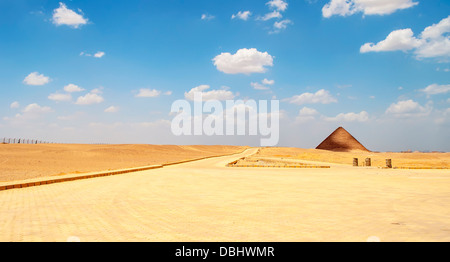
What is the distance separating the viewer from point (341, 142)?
14338cm

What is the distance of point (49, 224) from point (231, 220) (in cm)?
320

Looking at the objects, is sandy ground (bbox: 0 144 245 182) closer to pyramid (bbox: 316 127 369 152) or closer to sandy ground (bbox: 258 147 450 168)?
sandy ground (bbox: 258 147 450 168)

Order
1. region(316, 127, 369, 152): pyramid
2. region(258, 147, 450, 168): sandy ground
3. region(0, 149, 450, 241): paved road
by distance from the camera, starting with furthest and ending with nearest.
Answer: region(316, 127, 369, 152): pyramid, region(258, 147, 450, 168): sandy ground, region(0, 149, 450, 241): paved road

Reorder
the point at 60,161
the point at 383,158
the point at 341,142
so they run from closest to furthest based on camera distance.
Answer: the point at 60,161
the point at 383,158
the point at 341,142

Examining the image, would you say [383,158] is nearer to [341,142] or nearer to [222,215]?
[222,215]

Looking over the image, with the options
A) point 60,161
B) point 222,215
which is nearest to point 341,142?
point 60,161

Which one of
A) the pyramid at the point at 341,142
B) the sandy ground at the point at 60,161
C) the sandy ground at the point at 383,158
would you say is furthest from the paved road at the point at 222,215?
the pyramid at the point at 341,142

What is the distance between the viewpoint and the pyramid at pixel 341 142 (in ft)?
458

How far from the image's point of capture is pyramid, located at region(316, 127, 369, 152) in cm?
13975

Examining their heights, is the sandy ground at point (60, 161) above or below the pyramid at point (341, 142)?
below

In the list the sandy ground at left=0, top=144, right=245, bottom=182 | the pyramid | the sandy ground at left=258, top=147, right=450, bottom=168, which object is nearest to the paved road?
the sandy ground at left=0, top=144, right=245, bottom=182

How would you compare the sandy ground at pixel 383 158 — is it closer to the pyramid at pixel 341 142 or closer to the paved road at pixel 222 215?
the paved road at pixel 222 215
